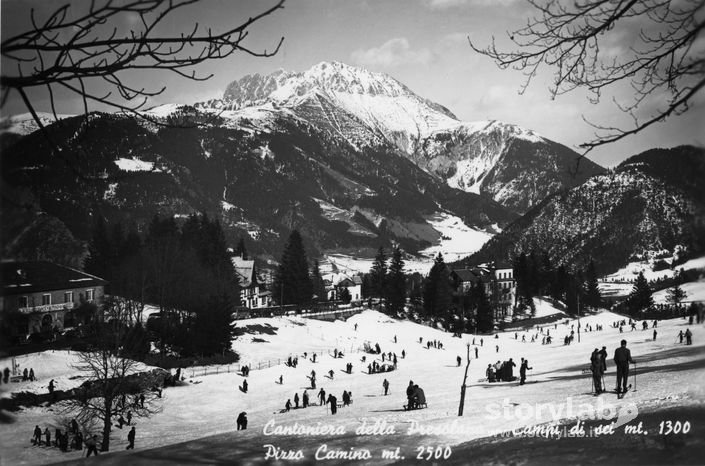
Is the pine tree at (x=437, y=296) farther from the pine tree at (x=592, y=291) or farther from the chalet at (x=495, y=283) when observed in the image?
the pine tree at (x=592, y=291)

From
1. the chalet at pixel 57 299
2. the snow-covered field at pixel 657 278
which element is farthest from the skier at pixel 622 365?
the chalet at pixel 57 299

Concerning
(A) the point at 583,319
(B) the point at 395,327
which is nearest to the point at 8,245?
(A) the point at 583,319

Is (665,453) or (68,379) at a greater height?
(665,453)

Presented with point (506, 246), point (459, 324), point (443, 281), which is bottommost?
point (459, 324)

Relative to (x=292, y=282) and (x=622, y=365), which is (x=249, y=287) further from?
(x=622, y=365)

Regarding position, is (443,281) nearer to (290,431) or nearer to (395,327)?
(395,327)

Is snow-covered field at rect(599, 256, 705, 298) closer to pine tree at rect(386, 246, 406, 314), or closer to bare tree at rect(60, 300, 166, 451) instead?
bare tree at rect(60, 300, 166, 451)
